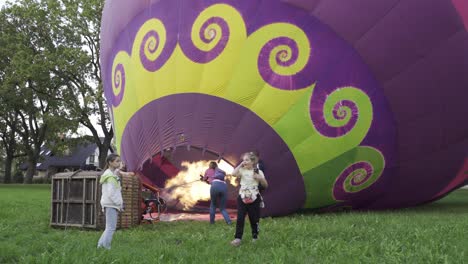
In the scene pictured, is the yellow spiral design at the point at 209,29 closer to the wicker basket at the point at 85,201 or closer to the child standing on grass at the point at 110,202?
the wicker basket at the point at 85,201

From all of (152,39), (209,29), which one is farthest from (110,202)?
(152,39)

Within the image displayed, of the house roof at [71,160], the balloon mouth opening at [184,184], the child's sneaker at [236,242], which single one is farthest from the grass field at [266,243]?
the house roof at [71,160]

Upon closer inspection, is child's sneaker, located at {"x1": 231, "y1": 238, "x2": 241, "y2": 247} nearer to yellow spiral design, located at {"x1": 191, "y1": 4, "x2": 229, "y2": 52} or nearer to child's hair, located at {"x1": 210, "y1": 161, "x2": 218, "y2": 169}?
child's hair, located at {"x1": 210, "y1": 161, "x2": 218, "y2": 169}

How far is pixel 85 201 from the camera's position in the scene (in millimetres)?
7578

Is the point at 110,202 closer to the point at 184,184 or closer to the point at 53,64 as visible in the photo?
the point at 184,184

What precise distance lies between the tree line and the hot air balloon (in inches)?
809

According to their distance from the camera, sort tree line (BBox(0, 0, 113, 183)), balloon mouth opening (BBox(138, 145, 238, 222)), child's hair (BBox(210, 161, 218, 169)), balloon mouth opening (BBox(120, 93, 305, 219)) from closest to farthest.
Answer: balloon mouth opening (BBox(120, 93, 305, 219)), child's hair (BBox(210, 161, 218, 169)), balloon mouth opening (BBox(138, 145, 238, 222)), tree line (BBox(0, 0, 113, 183))

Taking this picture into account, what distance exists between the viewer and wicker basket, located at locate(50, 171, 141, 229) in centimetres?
749

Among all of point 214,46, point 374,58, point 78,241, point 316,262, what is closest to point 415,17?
point 374,58

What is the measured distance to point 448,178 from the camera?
9727 millimetres

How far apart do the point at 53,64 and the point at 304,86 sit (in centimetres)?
2520

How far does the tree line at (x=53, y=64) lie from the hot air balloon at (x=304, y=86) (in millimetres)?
20540

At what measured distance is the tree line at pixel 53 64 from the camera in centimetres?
2948

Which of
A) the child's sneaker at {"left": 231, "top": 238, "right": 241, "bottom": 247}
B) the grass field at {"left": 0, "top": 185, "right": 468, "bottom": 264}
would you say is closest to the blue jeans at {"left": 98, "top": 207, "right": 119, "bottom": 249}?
the grass field at {"left": 0, "top": 185, "right": 468, "bottom": 264}
